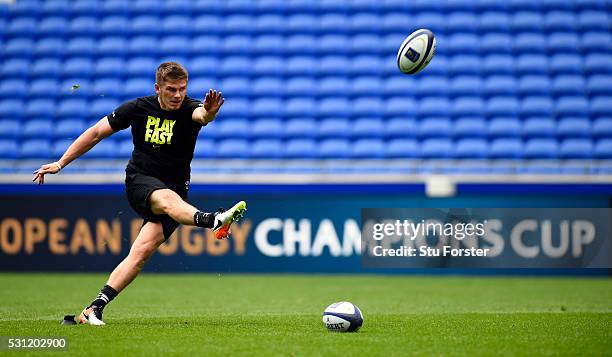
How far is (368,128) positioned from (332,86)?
47.8 inches

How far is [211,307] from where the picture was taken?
8766 mm

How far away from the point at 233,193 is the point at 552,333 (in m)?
7.68

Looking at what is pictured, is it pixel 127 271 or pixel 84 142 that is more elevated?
pixel 84 142

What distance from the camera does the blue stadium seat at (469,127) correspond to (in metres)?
16.1

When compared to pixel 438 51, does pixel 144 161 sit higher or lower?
lower

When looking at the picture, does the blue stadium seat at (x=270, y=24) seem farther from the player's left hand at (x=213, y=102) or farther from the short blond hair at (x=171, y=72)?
the player's left hand at (x=213, y=102)

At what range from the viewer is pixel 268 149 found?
16250 mm

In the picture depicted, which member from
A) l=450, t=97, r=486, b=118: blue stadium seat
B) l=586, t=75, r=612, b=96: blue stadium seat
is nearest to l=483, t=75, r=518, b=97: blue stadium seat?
l=450, t=97, r=486, b=118: blue stadium seat

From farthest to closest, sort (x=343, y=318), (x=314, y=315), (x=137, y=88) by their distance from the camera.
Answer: (x=137, y=88)
(x=314, y=315)
(x=343, y=318)

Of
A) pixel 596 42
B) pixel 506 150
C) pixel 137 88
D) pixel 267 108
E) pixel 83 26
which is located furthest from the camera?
pixel 83 26

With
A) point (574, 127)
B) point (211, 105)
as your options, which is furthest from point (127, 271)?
point (574, 127)

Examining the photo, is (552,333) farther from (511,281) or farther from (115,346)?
(511,281)

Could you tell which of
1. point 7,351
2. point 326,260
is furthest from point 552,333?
point 326,260

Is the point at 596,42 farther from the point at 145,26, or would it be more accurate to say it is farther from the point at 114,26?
the point at 114,26
